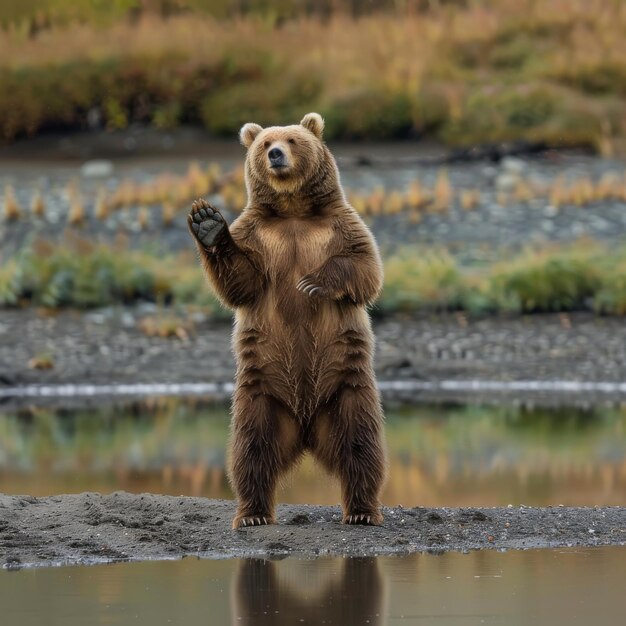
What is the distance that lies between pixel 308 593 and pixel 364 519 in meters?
1.97

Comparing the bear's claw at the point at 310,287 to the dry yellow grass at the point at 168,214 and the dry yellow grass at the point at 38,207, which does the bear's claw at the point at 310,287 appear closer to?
the dry yellow grass at the point at 168,214

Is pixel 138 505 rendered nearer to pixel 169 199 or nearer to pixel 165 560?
pixel 165 560

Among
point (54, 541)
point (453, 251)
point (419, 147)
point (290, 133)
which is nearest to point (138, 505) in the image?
point (54, 541)

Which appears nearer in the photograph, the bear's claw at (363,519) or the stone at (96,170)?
the bear's claw at (363,519)

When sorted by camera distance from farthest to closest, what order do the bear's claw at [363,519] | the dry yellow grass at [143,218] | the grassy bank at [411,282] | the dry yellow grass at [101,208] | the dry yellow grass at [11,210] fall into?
1. the dry yellow grass at [101,208]
2. the dry yellow grass at [11,210]
3. the dry yellow grass at [143,218]
4. the grassy bank at [411,282]
5. the bear's claw at [363,519]

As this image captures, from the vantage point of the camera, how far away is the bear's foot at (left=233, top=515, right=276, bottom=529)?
900cm

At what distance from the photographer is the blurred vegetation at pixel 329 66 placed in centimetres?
3209

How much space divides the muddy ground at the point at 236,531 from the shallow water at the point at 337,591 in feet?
0.99

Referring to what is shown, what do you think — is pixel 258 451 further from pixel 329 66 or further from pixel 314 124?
pixel 329 66

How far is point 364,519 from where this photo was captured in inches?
355

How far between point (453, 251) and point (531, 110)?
9.45 m

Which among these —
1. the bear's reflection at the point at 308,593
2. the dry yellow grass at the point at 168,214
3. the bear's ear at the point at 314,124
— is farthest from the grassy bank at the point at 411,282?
the bear's reflection at the point at 308,593

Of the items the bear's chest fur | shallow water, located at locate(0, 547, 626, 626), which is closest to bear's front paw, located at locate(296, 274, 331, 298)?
the bear's chest fur

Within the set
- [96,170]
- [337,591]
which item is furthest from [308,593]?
[96,170]
